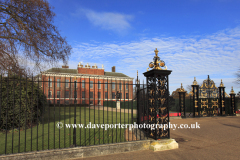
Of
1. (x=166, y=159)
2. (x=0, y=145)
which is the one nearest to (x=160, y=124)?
(x=166, y=159)

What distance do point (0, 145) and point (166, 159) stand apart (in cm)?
566

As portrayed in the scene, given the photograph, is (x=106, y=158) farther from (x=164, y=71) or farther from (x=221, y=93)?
(x=221, y=93)

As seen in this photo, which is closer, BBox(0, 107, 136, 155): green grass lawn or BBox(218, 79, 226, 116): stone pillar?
BBox(0, 107, 136, 155): green grass lawn

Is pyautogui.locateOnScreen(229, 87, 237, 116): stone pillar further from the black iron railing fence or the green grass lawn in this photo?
the green grass lawn

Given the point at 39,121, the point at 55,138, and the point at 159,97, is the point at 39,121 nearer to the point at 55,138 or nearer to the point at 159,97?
the point at 55,138

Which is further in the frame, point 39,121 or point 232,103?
point 232,103

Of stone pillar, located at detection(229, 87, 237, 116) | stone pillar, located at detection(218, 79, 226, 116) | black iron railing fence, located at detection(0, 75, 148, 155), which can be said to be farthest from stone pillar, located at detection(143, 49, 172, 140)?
stone pillar, located at detection(229, 87, 237, 116)

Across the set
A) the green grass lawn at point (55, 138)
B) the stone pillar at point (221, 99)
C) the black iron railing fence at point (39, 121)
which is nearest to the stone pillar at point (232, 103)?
the stone pillar at point (221, 99)

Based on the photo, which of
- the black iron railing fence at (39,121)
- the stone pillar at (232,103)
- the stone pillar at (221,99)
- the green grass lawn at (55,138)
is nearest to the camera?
the black iron railing fence at (39,121)

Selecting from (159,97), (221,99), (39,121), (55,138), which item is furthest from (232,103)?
(39,121)

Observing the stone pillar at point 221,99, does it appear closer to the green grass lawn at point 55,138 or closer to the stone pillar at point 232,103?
the stone pillar at point 232,103

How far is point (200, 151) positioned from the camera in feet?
18.3

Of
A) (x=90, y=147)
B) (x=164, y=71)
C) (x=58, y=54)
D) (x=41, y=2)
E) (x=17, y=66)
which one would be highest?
(x=41, y=2)

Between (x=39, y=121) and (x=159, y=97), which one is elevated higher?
(x=159, y=97)
